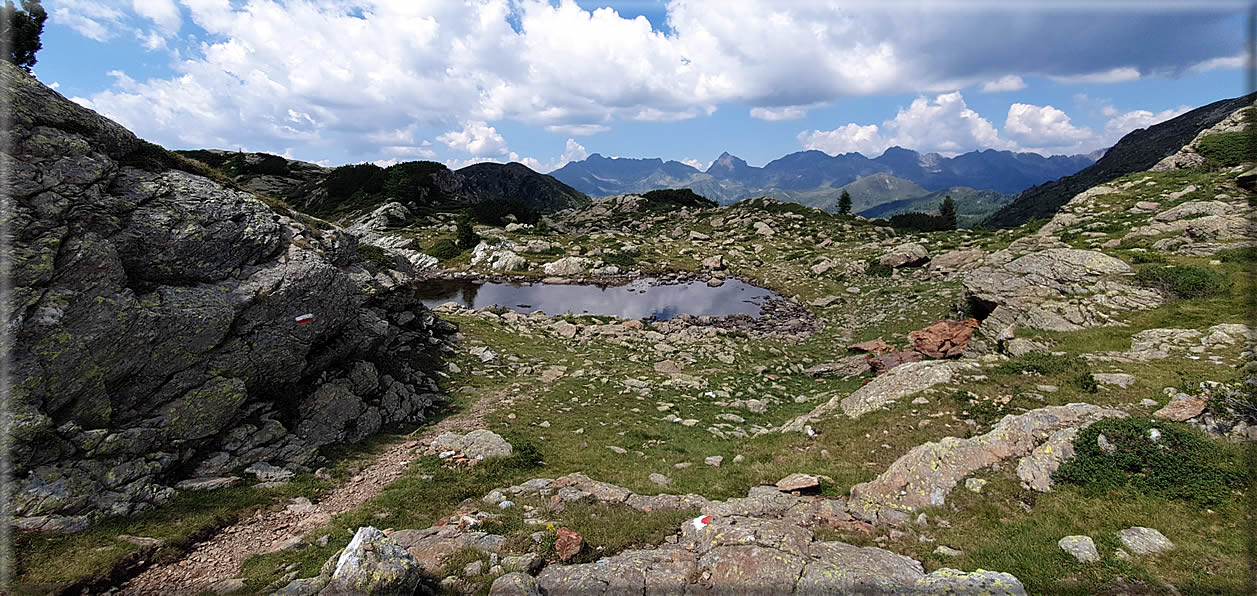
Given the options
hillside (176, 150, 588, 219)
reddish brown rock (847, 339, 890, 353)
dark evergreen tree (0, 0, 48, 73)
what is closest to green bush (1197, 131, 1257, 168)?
reddish brown rock (847, 339, 890, 353)

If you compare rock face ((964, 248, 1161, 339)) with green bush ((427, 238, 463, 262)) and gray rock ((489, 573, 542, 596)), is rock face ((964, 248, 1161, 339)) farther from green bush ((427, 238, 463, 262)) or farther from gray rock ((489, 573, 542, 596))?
green bush ((427, 238, 463, 262))

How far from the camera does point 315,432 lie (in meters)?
17.1

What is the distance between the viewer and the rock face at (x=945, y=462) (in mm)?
11812

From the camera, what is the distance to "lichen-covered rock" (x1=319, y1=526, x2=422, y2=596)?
8398mm

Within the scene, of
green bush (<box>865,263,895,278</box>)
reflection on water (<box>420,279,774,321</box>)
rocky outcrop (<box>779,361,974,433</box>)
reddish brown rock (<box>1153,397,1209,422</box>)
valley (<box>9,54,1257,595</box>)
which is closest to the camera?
valley (<box>9,54,1257,595</box>)

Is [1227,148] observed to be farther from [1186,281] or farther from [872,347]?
[872,347]

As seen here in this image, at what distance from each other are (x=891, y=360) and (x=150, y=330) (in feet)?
102

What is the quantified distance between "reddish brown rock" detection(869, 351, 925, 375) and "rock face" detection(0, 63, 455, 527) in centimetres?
2357

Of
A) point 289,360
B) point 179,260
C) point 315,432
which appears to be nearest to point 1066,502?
point 315,432

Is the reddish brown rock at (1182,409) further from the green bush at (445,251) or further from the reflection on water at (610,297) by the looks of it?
the green bush at (445,251)

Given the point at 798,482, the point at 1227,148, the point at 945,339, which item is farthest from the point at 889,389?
the point at 1227,148

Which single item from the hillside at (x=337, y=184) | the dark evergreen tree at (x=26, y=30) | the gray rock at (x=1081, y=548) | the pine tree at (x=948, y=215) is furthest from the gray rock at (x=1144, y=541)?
the hillside at (x=337, y=184)

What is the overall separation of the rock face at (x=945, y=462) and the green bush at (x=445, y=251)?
76.8 m

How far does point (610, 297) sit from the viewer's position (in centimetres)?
5809
